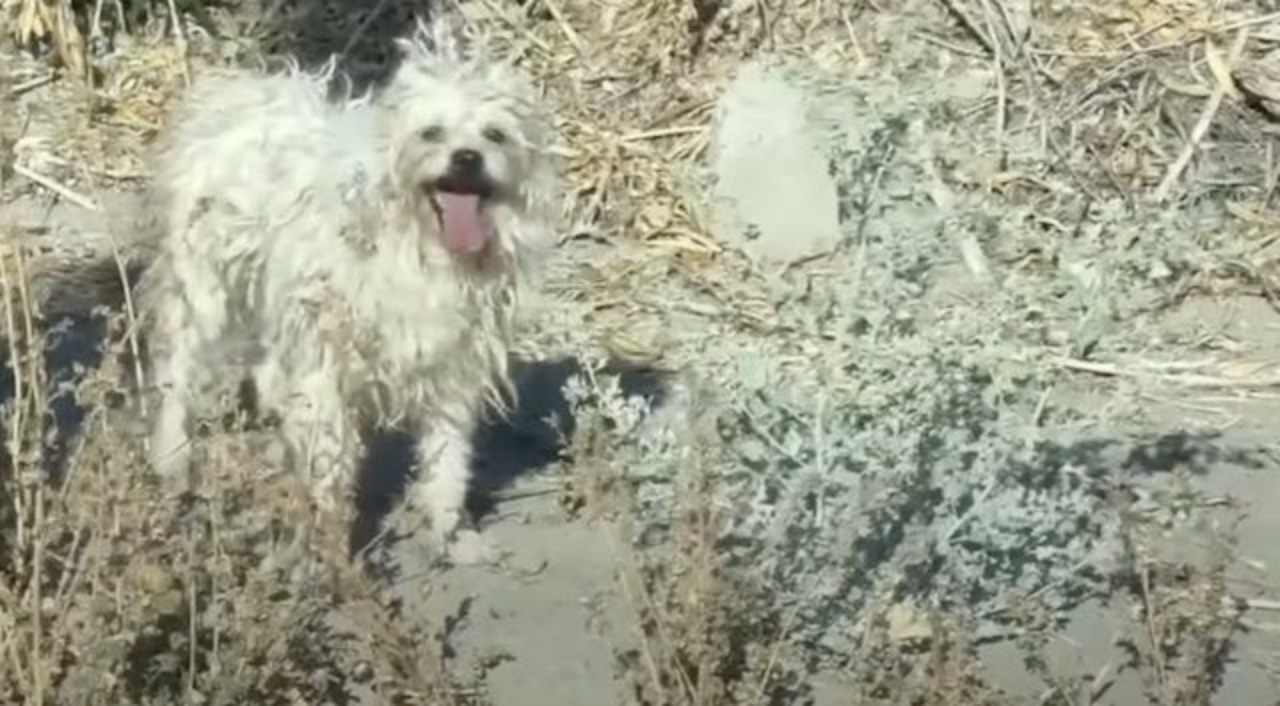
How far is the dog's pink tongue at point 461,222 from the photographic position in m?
5.95

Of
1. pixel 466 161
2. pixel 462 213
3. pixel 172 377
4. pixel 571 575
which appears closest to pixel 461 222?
pixel 462 213

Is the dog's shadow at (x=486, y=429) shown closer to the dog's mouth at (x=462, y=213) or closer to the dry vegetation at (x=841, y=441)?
the dry vegetation at (x=841, y=441)

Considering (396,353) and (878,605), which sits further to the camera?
(396,353)

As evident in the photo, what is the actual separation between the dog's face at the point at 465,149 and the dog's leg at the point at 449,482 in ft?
1.52

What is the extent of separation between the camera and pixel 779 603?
4.94 m

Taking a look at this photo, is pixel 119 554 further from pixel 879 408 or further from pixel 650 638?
pixel 879 408

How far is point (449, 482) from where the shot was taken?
20.5 feet

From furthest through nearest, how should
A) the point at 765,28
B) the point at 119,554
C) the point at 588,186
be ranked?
1. the point at 765,28
2. the point at 588,186
3. the point at 119,554

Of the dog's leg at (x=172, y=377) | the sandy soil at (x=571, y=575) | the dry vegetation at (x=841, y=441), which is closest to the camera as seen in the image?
the dry vegetation at (x=841, y=441)

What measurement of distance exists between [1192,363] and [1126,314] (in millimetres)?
257

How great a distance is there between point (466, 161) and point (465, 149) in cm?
3

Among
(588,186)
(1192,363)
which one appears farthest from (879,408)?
(588,186)

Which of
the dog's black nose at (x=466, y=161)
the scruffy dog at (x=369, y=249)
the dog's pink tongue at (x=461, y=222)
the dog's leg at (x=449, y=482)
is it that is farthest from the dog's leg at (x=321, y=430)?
the dog's black nose at (x=466, y=161)

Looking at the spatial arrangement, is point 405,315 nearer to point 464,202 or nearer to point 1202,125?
point 464,202
